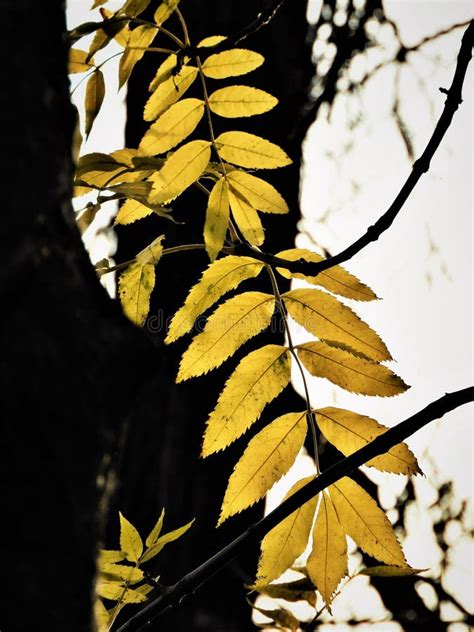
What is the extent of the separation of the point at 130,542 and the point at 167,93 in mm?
597

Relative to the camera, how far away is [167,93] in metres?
0.93

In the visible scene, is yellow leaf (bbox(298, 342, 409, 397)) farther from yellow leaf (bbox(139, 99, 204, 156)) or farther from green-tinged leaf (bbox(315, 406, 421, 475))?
yellow leaf (bbox(139, 99, 204, 156))

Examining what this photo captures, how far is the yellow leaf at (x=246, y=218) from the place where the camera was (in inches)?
37.5

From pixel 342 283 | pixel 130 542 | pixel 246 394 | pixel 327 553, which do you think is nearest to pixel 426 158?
pixel 342 283

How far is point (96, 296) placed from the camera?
43 cm

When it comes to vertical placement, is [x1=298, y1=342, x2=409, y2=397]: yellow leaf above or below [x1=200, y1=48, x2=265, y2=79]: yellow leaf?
below

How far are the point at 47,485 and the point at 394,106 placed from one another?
3.04m

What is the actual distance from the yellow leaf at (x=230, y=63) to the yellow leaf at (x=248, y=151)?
8 cm

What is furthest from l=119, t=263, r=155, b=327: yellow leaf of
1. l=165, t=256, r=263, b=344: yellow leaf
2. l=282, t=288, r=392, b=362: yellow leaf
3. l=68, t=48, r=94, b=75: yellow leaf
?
l=68, t=48, r=94, b=75: yellow leaf

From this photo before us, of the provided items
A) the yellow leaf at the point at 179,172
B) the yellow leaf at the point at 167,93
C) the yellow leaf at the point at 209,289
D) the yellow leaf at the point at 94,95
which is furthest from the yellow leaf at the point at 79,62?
the yellow leaf at the point at 209,289

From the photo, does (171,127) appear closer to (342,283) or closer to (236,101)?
(236,101)

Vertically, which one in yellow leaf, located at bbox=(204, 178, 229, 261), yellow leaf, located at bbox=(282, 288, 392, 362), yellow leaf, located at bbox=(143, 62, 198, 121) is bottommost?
yellow leaf, located at bbox=(282, 288, 392, 362)

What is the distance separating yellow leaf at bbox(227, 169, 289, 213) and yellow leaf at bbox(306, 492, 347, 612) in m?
0.39

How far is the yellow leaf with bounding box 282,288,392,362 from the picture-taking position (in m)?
0.85
